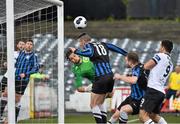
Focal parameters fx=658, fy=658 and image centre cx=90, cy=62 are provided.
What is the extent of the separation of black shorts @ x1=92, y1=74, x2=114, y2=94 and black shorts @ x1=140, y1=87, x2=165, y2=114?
0.93 m

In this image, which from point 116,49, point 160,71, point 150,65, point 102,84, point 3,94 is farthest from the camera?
Answer: point 116,49

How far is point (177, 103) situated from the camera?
61.7 ft

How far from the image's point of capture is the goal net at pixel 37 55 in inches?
441

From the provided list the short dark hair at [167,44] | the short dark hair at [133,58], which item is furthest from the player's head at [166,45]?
the short dark hair at [133,58]

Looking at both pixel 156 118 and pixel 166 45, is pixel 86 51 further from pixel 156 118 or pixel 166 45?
pixel 156 118

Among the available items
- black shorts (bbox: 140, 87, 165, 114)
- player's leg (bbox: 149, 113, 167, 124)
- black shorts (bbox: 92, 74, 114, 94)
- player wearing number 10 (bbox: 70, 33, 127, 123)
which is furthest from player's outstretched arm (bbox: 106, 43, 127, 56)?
player's leg (bbox: 149, 113, 167, 124)

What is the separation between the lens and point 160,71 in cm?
1099

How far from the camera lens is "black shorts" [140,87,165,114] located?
10984 mm

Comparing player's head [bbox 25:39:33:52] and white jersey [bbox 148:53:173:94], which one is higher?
player's head [bbox 25:39:33:52]

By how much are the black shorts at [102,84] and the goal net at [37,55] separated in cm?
74

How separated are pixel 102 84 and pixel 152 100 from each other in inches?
44.0

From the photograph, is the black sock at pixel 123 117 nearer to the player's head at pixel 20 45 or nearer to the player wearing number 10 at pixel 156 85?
the player wearing number 10 at pixel 156 85

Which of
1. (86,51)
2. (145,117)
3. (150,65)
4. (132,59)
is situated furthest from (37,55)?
(150,65)

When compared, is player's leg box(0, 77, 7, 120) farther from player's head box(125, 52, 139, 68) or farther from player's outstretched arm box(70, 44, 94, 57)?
player's head box(125, 52, 139, 68)
